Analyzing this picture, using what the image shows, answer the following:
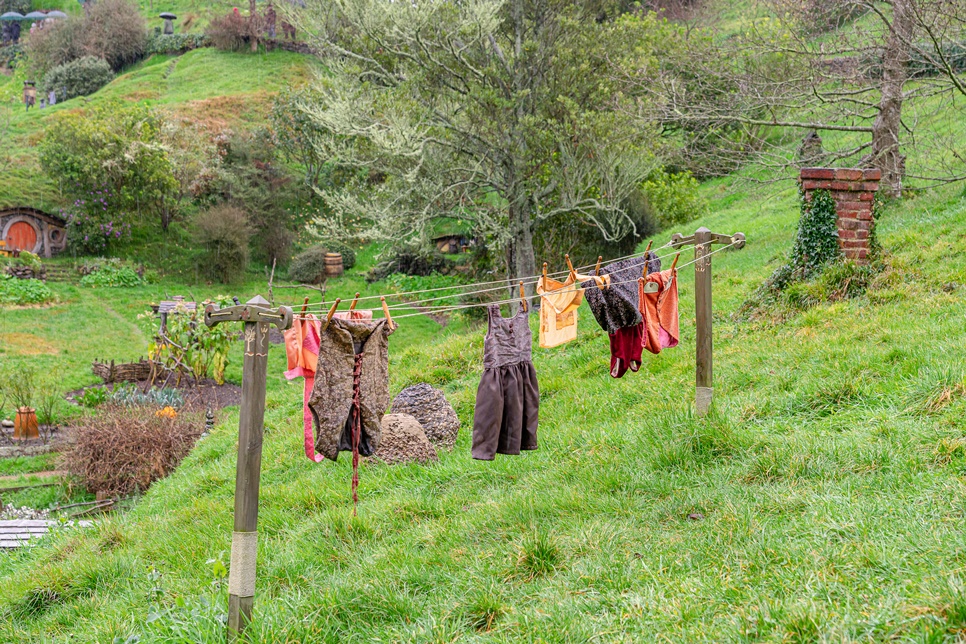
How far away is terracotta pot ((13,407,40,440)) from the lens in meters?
14.4

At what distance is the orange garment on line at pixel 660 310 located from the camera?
5.57m

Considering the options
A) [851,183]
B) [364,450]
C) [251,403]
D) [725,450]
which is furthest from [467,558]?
[851,183]

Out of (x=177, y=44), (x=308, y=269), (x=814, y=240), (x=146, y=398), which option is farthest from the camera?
(x=177, y=44)

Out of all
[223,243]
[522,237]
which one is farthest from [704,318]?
[223,243]

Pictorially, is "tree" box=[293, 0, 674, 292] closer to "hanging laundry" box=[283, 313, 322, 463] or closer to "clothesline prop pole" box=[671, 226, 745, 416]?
"clothesline prop pole" box=[671, 226, 745, 416]

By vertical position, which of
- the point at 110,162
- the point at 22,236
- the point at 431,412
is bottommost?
the point at 431,412

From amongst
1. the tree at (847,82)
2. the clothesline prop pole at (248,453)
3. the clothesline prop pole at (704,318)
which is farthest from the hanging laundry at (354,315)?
the tree at (847,82)

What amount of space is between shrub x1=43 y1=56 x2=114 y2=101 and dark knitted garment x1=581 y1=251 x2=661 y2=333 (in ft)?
159

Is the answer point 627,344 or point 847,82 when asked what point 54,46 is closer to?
point 847,82

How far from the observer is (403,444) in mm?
7078

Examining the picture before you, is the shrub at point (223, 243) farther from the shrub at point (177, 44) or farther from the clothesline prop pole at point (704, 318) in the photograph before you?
the shrub at point (177, 44)

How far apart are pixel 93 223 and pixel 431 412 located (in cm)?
2545

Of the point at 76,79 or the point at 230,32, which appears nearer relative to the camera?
the point at 76,79

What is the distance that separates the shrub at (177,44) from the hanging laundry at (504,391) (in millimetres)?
51893
